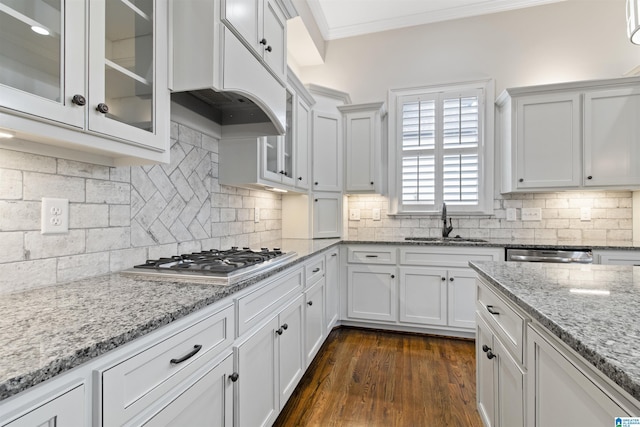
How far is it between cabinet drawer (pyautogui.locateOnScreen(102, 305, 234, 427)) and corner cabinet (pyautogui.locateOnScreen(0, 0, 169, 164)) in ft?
2.12

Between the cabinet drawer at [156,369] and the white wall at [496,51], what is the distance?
10.7 feet

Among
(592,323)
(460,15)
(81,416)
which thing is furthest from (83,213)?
(460,15)

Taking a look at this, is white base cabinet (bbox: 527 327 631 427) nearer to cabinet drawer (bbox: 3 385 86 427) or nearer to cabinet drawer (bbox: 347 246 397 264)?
cabinet drawer (bbox: 3 385 86 427)

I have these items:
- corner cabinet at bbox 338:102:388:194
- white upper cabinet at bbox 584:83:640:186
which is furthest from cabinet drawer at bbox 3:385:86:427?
white upper cabinet at bbox 584:83:640:186

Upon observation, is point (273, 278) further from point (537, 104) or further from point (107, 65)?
point (537, 104)

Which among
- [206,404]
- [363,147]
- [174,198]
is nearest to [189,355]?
[206,404]

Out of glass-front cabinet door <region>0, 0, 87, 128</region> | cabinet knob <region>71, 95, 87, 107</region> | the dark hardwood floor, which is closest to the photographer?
glass-front cabinet door <region>0, 0, 87, 128</region>

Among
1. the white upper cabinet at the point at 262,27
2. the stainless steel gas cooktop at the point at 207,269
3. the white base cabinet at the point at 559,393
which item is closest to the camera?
the white base cabinet at the point at 559,393

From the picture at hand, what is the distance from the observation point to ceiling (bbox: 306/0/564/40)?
3.19 meters

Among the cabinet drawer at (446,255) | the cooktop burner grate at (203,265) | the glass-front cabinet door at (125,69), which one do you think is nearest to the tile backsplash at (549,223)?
the cabinet drawer at (446,255)

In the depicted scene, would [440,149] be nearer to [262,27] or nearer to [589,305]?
[262,27]

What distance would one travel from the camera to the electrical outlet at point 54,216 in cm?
108

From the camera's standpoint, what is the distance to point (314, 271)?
222 cm

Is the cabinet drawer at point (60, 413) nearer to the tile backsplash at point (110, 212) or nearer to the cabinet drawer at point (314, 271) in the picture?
the tile backsplash at point (110, 212)
